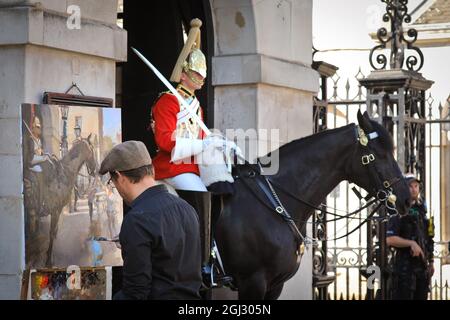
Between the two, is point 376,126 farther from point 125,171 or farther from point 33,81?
point 125,171

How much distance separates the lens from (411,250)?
459 inches

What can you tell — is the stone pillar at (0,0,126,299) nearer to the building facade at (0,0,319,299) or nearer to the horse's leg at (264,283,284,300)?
the building facade at (0,0,319,299)

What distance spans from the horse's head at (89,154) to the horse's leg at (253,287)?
175 centimetres

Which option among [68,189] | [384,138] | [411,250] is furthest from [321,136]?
[411,250]

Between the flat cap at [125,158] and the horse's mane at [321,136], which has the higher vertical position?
the horse's mane at [321,136]

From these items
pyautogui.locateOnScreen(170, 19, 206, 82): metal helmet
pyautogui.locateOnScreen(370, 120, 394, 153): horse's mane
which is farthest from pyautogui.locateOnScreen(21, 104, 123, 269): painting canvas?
pyautogui.locateOnScreen(370, 120, 394, 153): horse's mane

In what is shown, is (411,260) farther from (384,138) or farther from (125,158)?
(125,158)

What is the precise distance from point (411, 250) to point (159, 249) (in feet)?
23.3

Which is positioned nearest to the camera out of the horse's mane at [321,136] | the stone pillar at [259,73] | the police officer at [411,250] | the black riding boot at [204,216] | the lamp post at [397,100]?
the black riding boot at [204,216]

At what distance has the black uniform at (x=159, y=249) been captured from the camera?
4.86 metres

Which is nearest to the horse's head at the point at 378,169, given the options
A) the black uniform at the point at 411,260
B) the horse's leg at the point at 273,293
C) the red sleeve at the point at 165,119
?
the horse's leg at the point at 273,293

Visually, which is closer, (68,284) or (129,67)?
(68,284)

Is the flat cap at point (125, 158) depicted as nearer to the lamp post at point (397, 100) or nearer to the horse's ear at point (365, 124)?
the horse's ear at point (365, 124)

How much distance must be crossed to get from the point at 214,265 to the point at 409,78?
513 centimetres
